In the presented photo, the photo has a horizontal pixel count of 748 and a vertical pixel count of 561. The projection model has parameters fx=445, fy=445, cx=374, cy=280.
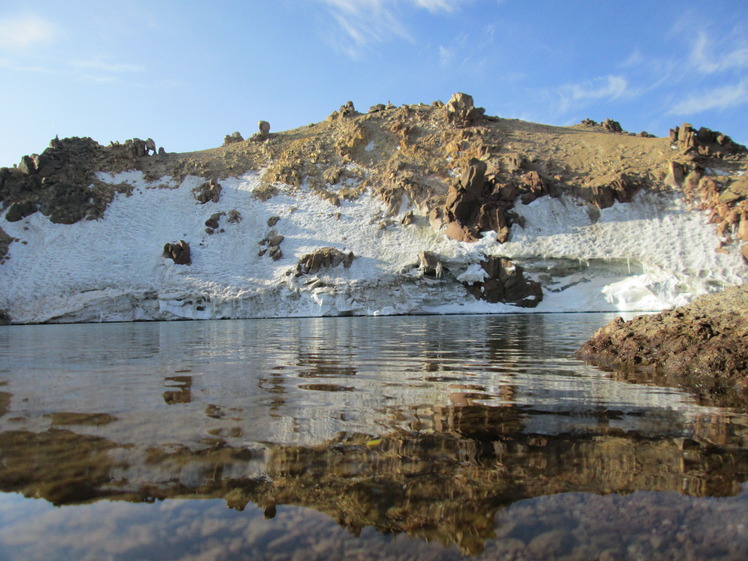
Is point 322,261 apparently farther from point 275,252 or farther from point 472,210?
point 472,210

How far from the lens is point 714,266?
32406 mm

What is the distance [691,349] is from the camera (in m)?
5.81

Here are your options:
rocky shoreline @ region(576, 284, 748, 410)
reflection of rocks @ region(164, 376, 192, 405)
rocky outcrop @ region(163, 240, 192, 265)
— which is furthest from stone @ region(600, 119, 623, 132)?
reflection of rocks @ region(164, 376, 192, 405)

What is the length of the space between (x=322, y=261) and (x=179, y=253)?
1267 cm

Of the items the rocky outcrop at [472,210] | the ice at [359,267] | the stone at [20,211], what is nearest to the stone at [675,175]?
the ice at [359,267]

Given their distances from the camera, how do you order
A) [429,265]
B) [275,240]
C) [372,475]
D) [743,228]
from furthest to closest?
[275,240] → [429,265] → [743,228] → [372,475]

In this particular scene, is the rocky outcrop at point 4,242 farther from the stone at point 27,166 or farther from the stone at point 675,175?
the stone at point 675,175

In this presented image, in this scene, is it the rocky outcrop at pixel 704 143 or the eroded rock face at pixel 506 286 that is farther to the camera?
the rocky outcrop at pixel 704 143

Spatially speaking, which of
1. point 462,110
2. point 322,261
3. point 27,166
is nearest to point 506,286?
point 322,261

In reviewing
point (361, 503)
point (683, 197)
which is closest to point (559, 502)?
point (361, 503)

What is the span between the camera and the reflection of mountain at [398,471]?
2076 millimetres

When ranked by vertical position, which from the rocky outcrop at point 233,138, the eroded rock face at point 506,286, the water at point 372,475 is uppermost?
the rocky outcrop at point 233,138

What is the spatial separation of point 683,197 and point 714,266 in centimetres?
874

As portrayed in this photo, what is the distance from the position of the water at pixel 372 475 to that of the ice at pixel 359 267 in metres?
30.5
